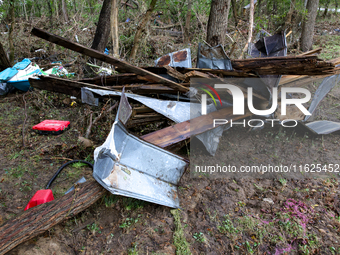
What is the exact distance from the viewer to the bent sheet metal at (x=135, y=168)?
2215 mm

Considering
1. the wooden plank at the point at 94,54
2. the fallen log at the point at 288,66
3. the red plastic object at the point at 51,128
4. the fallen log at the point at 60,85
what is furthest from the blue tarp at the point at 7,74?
the fallen log at the point at 288,66

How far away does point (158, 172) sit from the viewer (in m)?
2.62

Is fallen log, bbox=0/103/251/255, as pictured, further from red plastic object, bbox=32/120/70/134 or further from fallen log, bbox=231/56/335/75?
fallen log, bbox=231/56/335/75

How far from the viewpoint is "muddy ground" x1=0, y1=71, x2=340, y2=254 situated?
6.96 ft

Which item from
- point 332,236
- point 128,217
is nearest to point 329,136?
point 332,236

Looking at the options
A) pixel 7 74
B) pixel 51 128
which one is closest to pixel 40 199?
pixel 51 128

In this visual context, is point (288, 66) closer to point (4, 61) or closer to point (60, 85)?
point (60, 85)

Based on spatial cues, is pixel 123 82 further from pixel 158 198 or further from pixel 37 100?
pixel 158 198

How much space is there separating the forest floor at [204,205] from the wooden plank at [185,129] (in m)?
0.48

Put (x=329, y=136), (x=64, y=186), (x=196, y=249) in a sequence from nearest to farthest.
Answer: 1. (x=196, y=249)
2. (x=64, y=186)
3. (x=329, y=136)

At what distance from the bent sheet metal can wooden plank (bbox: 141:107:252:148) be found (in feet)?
1.09

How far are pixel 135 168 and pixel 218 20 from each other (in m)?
4.18

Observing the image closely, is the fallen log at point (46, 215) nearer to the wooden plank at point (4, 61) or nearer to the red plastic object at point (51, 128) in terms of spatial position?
the red plastic object at point (51, 128)

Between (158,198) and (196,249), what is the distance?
62cm
